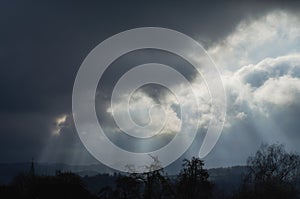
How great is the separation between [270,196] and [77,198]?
37.9 metres

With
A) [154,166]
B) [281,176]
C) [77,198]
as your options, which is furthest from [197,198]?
[77,198]

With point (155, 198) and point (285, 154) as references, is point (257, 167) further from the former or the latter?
point (155, 198)

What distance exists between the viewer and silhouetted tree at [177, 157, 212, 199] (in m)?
79.6

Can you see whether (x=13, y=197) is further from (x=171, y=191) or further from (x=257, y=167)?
(x=257, y=167)

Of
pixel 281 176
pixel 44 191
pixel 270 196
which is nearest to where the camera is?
pixel 270 196

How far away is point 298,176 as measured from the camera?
8250cm

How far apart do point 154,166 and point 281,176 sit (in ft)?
80.3

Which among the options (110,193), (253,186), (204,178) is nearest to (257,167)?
(253,186)

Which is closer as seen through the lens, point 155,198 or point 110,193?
point 155,198

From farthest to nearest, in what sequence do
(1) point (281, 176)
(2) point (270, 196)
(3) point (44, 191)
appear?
(3) point (44, 191), (1) point (281, 176), (2) point (270, 196)

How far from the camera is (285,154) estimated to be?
84562 mm

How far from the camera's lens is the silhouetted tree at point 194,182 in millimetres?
79625

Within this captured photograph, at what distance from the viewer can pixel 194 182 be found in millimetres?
79812

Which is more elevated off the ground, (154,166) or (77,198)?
(154,166)
